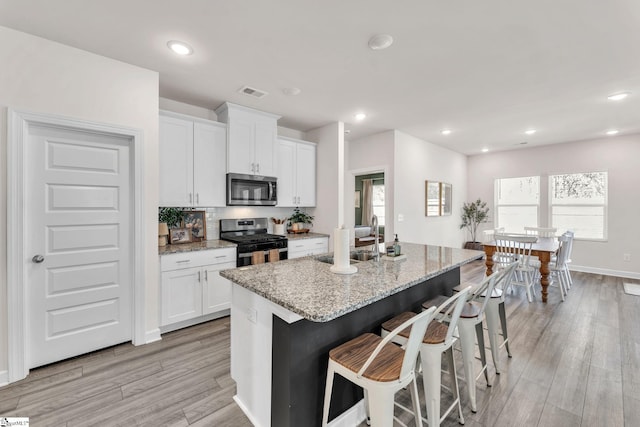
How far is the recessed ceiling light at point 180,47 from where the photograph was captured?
2.31m

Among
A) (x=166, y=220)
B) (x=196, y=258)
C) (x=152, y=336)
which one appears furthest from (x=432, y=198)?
(x=152, y=336)

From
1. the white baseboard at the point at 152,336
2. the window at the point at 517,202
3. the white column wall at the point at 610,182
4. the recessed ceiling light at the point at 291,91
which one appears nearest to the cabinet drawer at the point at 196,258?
the white baseboard at the point at 152,336

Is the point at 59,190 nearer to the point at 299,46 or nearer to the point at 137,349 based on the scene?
the point at 137,349

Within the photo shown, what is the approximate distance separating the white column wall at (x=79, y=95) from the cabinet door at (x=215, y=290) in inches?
20.2

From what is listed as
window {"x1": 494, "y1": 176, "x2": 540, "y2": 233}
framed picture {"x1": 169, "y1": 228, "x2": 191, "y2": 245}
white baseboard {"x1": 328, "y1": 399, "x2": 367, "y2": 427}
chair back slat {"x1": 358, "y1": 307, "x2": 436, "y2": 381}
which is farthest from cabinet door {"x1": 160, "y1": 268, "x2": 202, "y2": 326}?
window {"x1": 494, "y1": 176, "x2": 540, "y2": 233}

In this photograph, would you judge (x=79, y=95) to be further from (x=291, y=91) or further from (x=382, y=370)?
(x=382, y=370)

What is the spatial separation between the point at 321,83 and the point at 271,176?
153cm

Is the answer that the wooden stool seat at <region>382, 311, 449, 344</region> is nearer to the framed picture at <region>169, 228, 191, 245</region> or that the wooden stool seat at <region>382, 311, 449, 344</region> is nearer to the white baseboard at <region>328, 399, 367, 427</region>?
the white baseboard at <region>328, 399, 367, 427</region>

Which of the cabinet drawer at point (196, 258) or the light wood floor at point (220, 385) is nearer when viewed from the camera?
the light wood floor at point (220, 385)

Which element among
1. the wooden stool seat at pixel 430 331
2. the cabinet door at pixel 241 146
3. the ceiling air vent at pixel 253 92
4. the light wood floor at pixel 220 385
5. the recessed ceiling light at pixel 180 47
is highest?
the ceiling air vent at pixel 253 92

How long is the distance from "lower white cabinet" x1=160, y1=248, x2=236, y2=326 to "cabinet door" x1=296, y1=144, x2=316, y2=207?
163cm

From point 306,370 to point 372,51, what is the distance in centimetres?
250

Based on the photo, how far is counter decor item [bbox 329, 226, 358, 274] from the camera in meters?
1.83

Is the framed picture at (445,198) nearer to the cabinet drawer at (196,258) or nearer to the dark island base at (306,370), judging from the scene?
the cabinet drawer at (196,258)
